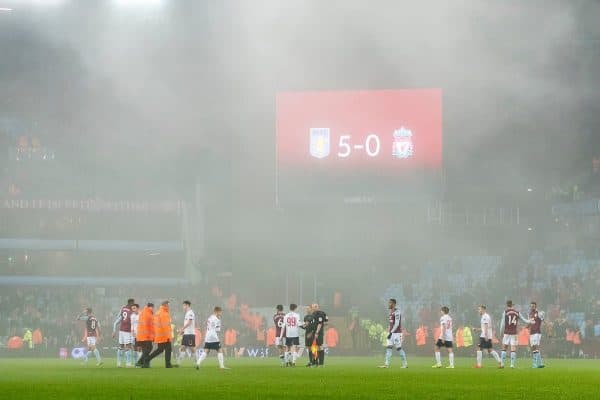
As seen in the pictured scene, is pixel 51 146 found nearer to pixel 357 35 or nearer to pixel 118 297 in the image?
pixel 118 297

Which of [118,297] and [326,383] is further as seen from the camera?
[118,297]

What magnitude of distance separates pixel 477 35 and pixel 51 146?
19.2 meters

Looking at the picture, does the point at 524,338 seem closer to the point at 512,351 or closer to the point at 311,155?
the point at 311,155

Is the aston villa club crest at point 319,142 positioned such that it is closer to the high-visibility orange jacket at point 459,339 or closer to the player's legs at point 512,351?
the high-visibility orange jacket at point 459,339

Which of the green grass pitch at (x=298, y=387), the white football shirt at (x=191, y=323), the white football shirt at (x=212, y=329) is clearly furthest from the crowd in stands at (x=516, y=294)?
the green grass pitch at (x=298, y=387)

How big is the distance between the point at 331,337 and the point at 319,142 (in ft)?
24.1

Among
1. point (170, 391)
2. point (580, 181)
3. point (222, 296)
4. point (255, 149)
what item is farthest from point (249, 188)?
point (170, 391)

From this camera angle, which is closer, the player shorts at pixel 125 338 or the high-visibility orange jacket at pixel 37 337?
the player shorts at pixel 125 338

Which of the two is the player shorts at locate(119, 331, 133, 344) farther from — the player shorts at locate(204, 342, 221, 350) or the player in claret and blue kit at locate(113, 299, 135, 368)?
the player shorts at locate(204, 342, 221, 350)

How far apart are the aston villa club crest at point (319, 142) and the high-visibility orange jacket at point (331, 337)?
6.67 metres

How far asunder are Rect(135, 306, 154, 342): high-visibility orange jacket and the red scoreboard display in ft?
40.0

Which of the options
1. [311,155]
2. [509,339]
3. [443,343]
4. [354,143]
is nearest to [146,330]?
[443,343]

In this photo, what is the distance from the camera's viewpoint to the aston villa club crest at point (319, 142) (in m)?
34.5

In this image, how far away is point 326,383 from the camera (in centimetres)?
1648
